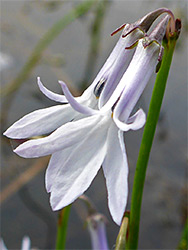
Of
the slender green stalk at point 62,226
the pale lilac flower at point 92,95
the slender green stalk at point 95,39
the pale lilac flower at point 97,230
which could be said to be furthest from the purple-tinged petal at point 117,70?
the slender green stalk at point 95,39

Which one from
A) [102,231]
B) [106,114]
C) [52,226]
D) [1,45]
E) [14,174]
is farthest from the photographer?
[1,45]

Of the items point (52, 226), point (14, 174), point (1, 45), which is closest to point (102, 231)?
point (52, 226)

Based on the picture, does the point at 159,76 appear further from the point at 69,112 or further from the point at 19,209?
the point at 19,209

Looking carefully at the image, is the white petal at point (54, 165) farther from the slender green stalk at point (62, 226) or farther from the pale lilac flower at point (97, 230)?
the pale lilac flower at point (97, 230)

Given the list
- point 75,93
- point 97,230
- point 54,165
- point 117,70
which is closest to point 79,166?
point 54,165

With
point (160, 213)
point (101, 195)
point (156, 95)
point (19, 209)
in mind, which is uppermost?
point (156, 95)

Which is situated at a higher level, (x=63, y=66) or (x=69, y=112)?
(x=69, y=112)

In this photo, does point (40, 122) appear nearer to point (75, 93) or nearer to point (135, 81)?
point (135, 81)

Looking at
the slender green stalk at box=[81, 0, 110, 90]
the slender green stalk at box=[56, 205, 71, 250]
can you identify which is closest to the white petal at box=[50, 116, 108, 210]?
the slender green stalk at box=[56, 205, 71, 250]
